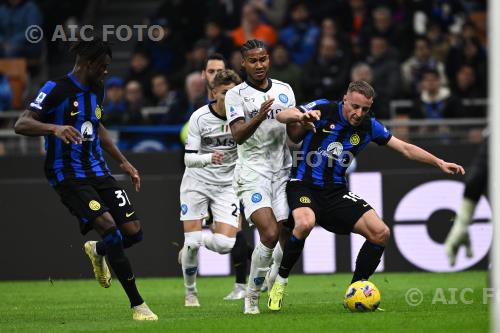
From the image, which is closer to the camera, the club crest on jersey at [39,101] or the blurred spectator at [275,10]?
the club crest on jersey at [39,101]

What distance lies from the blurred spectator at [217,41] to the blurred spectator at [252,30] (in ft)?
0.49

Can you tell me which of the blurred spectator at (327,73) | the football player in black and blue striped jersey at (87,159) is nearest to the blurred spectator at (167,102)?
the blurred spectator at (327,73)

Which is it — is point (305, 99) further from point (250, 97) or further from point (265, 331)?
point (265, 331)

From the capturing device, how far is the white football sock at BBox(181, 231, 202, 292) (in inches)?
451

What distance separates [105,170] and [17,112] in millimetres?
8655

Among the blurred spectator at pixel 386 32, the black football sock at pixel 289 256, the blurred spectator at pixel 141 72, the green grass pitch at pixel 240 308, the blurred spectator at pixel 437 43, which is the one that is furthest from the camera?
the blurred spectator at pixel 141 72

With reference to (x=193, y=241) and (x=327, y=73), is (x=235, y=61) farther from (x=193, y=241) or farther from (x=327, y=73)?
(x=193, y=241)

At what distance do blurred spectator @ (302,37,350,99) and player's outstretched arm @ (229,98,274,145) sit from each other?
25.4ft

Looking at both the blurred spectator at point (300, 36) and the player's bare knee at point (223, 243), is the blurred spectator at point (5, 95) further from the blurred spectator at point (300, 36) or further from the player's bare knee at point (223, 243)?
the player's bare knee at point (223, 243)

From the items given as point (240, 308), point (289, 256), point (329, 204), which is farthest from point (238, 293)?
point (329, 204)

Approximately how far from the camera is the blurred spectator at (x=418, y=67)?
58.2 ft

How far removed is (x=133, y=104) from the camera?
17594 mm

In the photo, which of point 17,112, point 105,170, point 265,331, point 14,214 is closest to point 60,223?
point 14,214

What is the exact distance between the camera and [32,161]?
54.6ft
